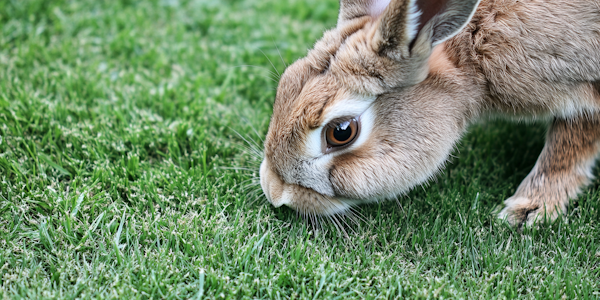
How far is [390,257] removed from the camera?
250cm

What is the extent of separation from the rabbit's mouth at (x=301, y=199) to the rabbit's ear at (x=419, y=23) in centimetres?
81

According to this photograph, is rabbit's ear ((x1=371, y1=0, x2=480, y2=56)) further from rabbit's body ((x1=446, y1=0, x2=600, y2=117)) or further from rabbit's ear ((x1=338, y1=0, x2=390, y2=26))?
rabbit's ear ((x1=338, y1=0, x2=390, y2=26))

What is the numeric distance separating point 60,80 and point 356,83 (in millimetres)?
2430

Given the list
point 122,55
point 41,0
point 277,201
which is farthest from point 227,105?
point 41,0

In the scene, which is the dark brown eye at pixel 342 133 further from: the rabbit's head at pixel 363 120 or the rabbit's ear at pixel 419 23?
the rabbit's ear at pixel 419 23

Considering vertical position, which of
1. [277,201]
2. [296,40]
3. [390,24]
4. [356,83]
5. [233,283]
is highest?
[390,24]

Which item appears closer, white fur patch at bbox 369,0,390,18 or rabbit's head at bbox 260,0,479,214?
rabbit's head at bbox 260,0,479,214

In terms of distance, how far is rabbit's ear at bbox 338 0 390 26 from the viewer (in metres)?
2.80

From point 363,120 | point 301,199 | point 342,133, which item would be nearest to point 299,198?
point 301,199

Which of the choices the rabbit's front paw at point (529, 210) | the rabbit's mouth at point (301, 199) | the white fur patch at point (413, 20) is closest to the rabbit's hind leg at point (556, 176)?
the rabbit's front paw at point (529, 210)

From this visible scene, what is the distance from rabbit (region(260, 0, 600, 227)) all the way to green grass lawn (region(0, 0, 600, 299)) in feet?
0.85

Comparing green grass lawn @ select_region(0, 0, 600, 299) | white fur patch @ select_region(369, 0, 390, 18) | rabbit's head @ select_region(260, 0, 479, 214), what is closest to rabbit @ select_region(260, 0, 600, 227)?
rabbit's head @ select_region(260, 0, 479, 214)

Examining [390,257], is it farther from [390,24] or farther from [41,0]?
[41,0]

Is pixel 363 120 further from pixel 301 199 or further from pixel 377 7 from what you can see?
pixel 377 7
